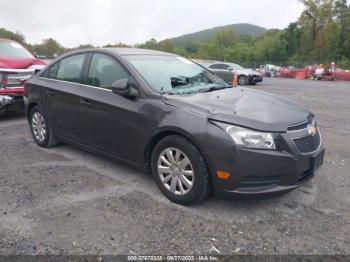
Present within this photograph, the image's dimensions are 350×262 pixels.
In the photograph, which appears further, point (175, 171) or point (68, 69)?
point (68, 69)

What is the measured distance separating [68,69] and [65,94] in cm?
45

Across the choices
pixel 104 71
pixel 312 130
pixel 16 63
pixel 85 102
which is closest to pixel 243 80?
pixel 16 63

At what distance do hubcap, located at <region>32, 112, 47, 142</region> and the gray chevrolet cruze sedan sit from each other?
42 centimetres

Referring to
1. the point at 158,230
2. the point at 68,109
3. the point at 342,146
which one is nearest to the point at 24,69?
the point at 68,109

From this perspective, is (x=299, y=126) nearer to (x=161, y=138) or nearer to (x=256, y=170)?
(x=256, y=170)

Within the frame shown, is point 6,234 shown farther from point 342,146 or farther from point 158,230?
point 342,146

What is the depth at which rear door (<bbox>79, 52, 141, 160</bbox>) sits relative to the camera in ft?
13.6

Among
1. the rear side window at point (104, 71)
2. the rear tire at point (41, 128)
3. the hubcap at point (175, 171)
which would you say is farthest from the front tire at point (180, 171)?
the rear tire at point (41, 128)

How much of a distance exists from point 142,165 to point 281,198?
1.61m

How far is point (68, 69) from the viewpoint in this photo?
17.1 ft

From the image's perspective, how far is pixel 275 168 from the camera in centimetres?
340

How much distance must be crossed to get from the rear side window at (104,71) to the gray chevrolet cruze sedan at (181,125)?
1 centimetres

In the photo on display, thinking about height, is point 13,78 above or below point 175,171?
above

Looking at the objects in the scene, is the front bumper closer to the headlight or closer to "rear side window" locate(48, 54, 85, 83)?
the headlight
